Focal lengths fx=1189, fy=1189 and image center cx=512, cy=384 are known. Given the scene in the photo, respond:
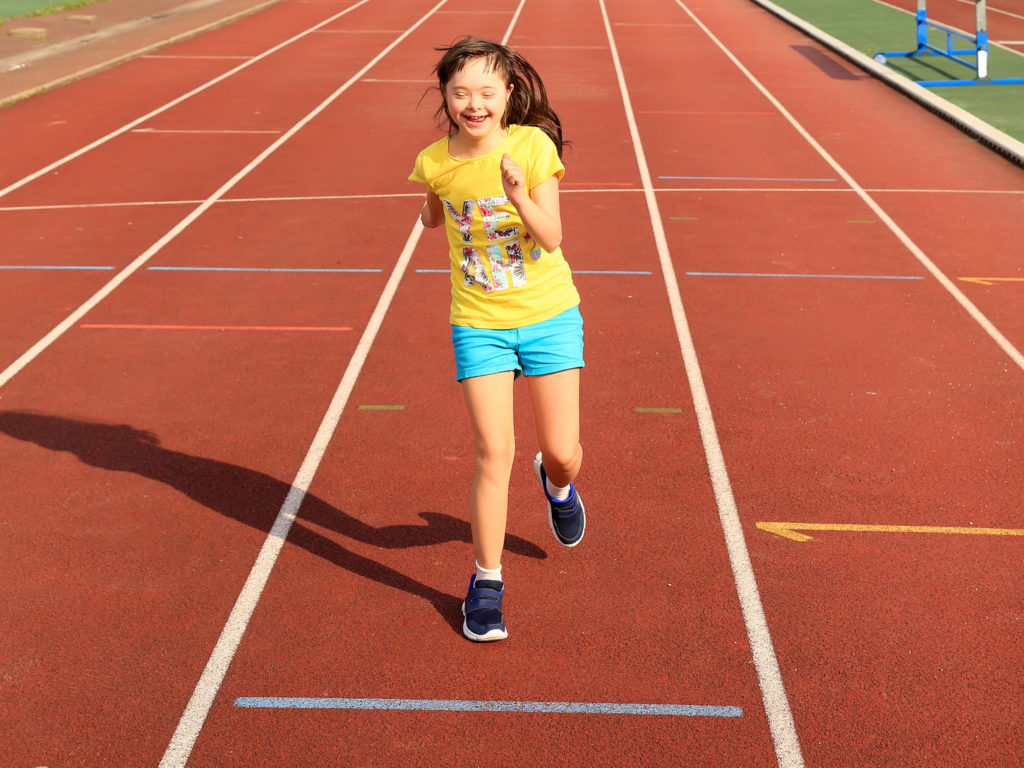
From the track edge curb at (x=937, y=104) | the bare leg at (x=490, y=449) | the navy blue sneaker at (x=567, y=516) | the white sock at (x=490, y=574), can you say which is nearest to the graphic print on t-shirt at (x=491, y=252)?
the bare leg at (x=490, y=449)

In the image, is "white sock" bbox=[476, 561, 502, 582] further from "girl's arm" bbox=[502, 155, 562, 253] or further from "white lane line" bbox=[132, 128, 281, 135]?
"white lane line" bbox=[132, 128, 281, 135]

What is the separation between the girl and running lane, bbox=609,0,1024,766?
1.15 meters

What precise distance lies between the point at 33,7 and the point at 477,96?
2760 centimetres

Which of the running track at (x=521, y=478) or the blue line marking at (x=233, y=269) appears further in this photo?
the blue line marking at (x=233, y=269)

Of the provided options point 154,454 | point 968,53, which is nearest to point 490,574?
point 154,454

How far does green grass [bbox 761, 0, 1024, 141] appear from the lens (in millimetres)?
15984

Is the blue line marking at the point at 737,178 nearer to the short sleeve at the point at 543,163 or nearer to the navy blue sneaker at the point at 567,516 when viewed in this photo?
the navy blue sneaker at the point at 567,516

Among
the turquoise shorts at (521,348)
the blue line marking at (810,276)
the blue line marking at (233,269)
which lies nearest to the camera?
the turquoise shorts at (521,348)

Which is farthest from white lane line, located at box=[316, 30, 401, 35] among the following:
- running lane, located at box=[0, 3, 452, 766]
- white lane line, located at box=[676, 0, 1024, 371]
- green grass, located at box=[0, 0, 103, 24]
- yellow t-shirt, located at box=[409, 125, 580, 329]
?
yellow t-shirt, located at box=[409, 125, 580, 329]

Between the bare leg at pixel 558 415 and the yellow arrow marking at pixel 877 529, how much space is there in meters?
1.26

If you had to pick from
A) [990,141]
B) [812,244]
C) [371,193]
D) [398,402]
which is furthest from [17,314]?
[990,141]

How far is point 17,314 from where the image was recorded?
26.7 feet

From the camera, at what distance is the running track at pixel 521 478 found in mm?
3930

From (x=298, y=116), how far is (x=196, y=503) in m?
11.2
